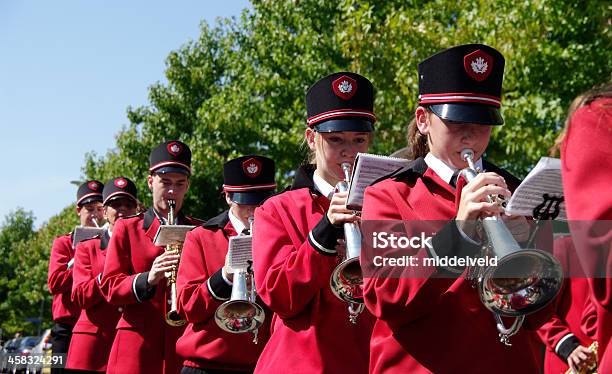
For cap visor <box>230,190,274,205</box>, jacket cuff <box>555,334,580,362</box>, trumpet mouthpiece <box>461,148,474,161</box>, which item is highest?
cap visor <box>230,190,274,205</box>

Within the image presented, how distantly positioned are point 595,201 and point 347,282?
168 centimetres

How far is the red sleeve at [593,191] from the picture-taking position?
94.1 inches

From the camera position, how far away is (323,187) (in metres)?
4.68

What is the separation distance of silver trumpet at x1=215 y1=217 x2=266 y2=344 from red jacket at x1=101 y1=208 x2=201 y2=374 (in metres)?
1.71

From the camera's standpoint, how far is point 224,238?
626cm

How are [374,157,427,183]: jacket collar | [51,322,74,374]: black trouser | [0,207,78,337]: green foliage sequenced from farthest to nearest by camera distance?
[0,207,78,337]: green foliage → [51,322,74,374]: black trouser → [374,157,427,183]: jacket collar

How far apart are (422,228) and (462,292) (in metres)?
0.28

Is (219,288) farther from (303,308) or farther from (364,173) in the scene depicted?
(364,173)

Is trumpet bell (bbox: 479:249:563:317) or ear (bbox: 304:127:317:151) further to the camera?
ear (bbox: 304:127:317:151)

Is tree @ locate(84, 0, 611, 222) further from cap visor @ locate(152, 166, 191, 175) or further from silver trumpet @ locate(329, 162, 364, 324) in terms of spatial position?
silver trumpet @ locate(329, 162, 364, 324)

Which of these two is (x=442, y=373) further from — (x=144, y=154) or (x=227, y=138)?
(x=144, y=154)

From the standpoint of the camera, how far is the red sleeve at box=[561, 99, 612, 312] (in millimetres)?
2391

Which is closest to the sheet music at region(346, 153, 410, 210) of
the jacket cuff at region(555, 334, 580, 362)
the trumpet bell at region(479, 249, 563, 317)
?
the trumpet bell at region(479, 249, 563, 317)

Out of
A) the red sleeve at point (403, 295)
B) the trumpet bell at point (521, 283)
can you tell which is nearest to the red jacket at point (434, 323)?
the red sleeve at point (403, 295)
